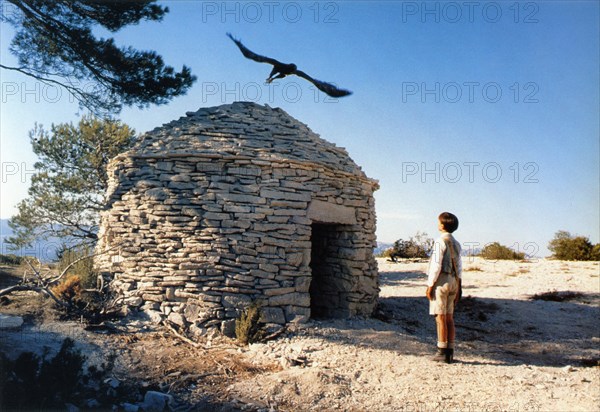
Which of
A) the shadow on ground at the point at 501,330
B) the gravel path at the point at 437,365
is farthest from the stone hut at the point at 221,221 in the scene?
the shadow on ground at the point at 501,330

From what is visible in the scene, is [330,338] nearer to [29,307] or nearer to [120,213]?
[120,213]

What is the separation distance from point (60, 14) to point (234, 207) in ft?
12.7

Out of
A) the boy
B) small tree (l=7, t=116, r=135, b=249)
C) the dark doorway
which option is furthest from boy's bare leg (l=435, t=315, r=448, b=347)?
small tree (l=7, t=116, r=135, b=249)

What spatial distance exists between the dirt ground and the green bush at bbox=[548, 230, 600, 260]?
1203 centimetres

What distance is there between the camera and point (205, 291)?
6.14 m

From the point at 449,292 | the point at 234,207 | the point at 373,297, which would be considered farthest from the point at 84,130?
the point at 449,292

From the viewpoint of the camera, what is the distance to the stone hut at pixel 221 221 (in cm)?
616

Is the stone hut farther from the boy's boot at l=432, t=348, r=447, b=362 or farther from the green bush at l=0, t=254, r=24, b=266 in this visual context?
the green bush at l=0, t=254, r=24, b=266

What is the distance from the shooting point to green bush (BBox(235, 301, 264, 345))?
5.68 m

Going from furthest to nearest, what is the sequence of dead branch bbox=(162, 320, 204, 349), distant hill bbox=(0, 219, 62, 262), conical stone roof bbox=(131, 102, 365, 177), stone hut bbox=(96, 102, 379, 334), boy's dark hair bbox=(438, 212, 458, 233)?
distant hill bbox=(0, 219, 62, 262)
conical stone roof bbox=(131, 102, 365, 177)
stone hut bbox=(96, 102, 379, 334)
dead branch bbox=(162, 320, 204, 349)
boy's dark hair bbox=(438, 212, 458, 233)

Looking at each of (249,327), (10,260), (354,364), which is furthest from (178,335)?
(10,260)

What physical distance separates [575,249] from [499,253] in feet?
9.88

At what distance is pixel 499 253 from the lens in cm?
2006

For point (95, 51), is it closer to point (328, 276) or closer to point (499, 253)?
point (328, 276)
